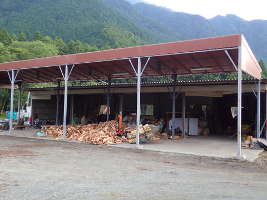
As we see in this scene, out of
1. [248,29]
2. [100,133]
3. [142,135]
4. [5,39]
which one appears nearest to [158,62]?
[142,135]

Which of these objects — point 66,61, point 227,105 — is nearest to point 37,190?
point 66,61

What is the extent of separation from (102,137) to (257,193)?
10.3 meters

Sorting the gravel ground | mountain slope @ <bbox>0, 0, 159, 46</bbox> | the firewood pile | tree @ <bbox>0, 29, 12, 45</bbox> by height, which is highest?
mountain slope @ <bbox>0, 0, 159, 46</bbox>

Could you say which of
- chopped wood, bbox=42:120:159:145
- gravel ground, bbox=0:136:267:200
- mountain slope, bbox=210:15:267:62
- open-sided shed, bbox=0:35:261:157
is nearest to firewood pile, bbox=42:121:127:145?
chopped wood, bbox=42:120:159:145

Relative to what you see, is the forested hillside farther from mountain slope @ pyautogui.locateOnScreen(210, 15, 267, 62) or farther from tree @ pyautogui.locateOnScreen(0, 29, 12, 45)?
tree @ pyautogui.locateOnScreen(0, 29, 12, 45)

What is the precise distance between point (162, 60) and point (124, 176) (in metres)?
8.90

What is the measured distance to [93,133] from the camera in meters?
16.9

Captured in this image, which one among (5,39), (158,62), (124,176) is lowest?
(124,176)

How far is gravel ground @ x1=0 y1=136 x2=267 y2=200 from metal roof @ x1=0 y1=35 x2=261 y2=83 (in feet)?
13.2

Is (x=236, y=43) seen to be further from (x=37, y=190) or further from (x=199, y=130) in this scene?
(x=199, y=130)

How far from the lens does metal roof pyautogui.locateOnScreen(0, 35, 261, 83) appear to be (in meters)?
12.4

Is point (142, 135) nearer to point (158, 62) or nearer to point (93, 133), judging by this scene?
point (93, 133)

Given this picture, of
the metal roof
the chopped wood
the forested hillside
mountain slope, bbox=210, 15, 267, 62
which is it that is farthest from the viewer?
mountain slope, bbox=210, 15, 267, 62

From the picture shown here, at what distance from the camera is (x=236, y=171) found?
9.30 m
